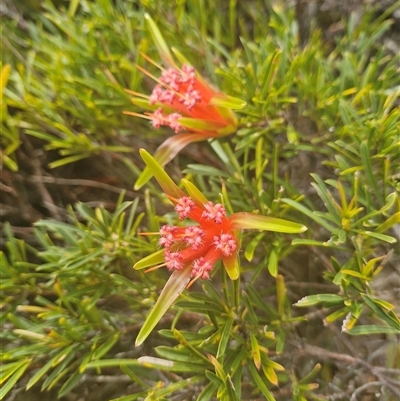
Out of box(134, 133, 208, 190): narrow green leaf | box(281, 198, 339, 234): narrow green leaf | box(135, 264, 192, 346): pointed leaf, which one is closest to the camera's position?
box(135, 264, 192, 346): pointed leaf

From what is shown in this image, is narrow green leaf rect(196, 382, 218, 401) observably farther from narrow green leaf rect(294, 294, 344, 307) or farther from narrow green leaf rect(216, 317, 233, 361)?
narrow green leaf rect(294, 294, 344, 307)

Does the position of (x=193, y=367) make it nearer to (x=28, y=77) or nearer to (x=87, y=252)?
(x=87, y=252)

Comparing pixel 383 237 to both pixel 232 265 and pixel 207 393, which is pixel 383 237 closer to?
pixel 232 265

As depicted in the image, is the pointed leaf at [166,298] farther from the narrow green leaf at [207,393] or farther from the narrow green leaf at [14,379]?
the narrow green leaf at [14,379]

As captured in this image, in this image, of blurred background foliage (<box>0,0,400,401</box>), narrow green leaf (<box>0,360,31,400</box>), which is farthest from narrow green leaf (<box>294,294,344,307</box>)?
narrow green leaf (<box>0,360,31,400</box>)

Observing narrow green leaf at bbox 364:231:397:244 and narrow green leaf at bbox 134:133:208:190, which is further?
narrow green leaf at bbox 134:133:208:190

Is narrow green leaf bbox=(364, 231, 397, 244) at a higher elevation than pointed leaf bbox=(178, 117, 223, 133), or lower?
lower

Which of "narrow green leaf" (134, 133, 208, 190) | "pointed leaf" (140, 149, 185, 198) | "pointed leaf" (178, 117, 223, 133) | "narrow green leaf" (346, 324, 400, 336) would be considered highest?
"pointed leaf" (178, 117, 223, 133)
